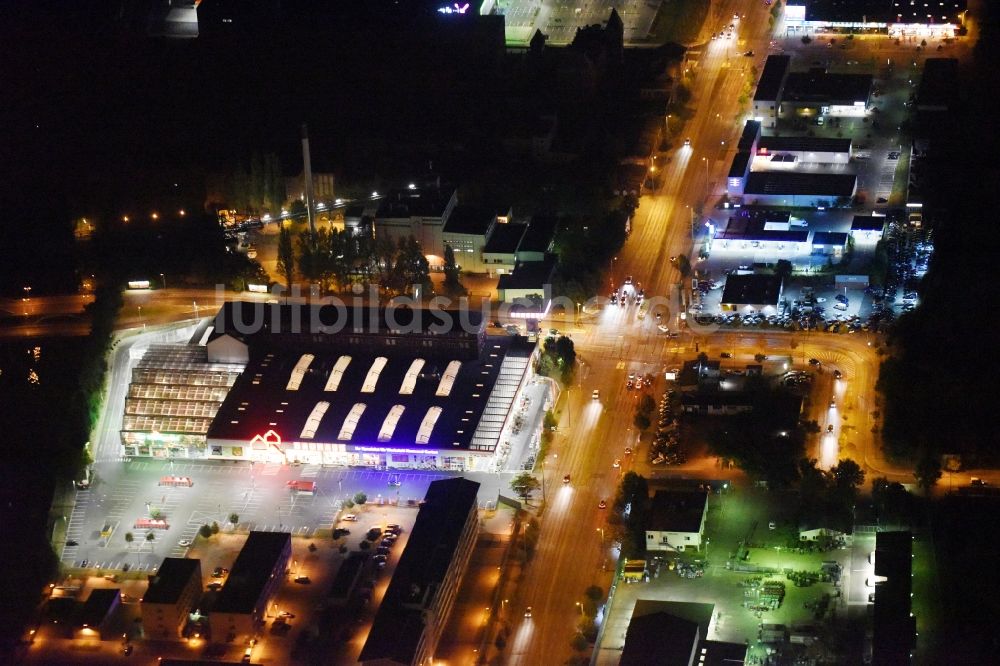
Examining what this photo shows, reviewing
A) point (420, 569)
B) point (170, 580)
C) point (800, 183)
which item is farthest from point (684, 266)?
point (170, 580)

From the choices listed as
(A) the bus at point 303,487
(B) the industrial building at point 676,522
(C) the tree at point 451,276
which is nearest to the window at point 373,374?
(A) the bus at point 303,487

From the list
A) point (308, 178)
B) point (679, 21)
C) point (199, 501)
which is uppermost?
point (679, 21)

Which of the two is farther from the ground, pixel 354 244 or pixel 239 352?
pixel 354 244

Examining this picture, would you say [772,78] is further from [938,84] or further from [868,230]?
[868,230]

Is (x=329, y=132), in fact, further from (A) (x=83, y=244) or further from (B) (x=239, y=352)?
(B) (x=239, y=352)

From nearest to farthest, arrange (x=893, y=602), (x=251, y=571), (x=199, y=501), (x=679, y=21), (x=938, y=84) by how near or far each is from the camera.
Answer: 1. (x=893, y=602)
2. (x=251, y=571)
3. (x=199, y=501)
4. (x=938, y=84)
5. (x=679, y=21)

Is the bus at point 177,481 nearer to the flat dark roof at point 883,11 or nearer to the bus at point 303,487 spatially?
the bus at point 303,487

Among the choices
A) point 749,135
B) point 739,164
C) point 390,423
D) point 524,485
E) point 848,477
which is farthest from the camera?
point 749,135

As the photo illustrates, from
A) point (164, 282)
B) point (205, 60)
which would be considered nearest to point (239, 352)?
point (164, 282)

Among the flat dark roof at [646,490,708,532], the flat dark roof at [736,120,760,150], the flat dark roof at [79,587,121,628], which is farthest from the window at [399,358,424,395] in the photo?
the flat dark roof at [736,120,760,150]
